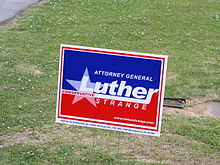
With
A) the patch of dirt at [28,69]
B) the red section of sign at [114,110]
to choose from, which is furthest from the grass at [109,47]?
the red section of sign at [114,110]

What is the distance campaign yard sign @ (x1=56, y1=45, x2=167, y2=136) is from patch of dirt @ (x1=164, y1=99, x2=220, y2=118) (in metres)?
2.52

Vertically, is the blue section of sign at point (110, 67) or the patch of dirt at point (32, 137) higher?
the blue section of sign at point (110, 67)

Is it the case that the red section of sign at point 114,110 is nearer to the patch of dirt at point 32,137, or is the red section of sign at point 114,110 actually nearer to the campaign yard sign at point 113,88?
the campaign yard sign at point 113,88

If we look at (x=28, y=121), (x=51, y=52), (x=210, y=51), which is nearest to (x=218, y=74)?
(x=210, y=51)

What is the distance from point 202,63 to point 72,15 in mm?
5554

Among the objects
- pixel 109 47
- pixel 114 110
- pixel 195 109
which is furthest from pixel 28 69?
pixel 114 110

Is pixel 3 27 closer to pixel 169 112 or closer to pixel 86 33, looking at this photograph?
pixel 86 33

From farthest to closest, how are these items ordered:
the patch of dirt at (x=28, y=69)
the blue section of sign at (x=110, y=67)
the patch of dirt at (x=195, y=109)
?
the patch of dirt at (x=28, y=69)
the patch of dirt at (x=195, y=109)
the blue section of sign at (x=110, y=67)

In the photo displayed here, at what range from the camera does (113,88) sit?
649 centimetres

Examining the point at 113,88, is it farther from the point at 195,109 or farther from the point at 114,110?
the point at 195,109

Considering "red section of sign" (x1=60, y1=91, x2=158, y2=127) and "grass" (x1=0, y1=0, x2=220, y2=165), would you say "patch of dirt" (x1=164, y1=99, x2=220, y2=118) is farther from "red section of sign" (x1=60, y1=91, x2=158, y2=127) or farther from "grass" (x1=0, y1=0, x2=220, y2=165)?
"red section of sign" (x1=60, y1=91, x2=158, y2=127)

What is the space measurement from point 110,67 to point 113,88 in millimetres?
258

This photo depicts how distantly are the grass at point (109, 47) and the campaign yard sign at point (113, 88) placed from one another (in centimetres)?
80

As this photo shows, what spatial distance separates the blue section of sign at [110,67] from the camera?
639cm
